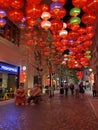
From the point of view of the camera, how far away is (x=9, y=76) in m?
25.7

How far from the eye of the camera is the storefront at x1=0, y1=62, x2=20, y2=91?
2370cm

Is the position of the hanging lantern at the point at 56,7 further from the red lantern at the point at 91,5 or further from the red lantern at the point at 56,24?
the red lantern at the point at 56,24

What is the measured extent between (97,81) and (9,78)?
13325mm

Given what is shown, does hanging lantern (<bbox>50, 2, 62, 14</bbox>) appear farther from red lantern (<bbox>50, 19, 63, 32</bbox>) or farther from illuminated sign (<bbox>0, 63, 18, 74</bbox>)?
illuminated sign (<bbox>0, 63, 18, 74</bbox>)

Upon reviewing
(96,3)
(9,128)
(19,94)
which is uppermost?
(96,3)

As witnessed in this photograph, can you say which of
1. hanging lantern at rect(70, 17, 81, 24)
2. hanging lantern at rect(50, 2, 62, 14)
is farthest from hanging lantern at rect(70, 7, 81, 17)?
hanging lantern at rect(50, 2, 62, 14)

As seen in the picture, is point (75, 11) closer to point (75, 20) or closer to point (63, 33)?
point (75, 20)

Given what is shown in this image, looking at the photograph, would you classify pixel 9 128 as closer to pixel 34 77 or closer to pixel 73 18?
pixel 73 18

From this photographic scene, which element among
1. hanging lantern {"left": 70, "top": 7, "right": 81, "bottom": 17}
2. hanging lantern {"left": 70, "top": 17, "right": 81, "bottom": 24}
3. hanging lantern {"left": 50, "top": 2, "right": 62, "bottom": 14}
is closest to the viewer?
hanging lantern {"left": 50, "top": 2, "right": 62, "bottom": 14}

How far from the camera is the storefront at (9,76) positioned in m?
23.7

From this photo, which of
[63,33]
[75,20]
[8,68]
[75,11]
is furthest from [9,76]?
[75,11]

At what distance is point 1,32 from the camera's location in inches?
906

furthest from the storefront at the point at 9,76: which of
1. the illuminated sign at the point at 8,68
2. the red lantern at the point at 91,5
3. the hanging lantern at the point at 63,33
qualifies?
the red lantern at the point at 91,5

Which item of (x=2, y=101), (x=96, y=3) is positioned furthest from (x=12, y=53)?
(x=96, y=3)
